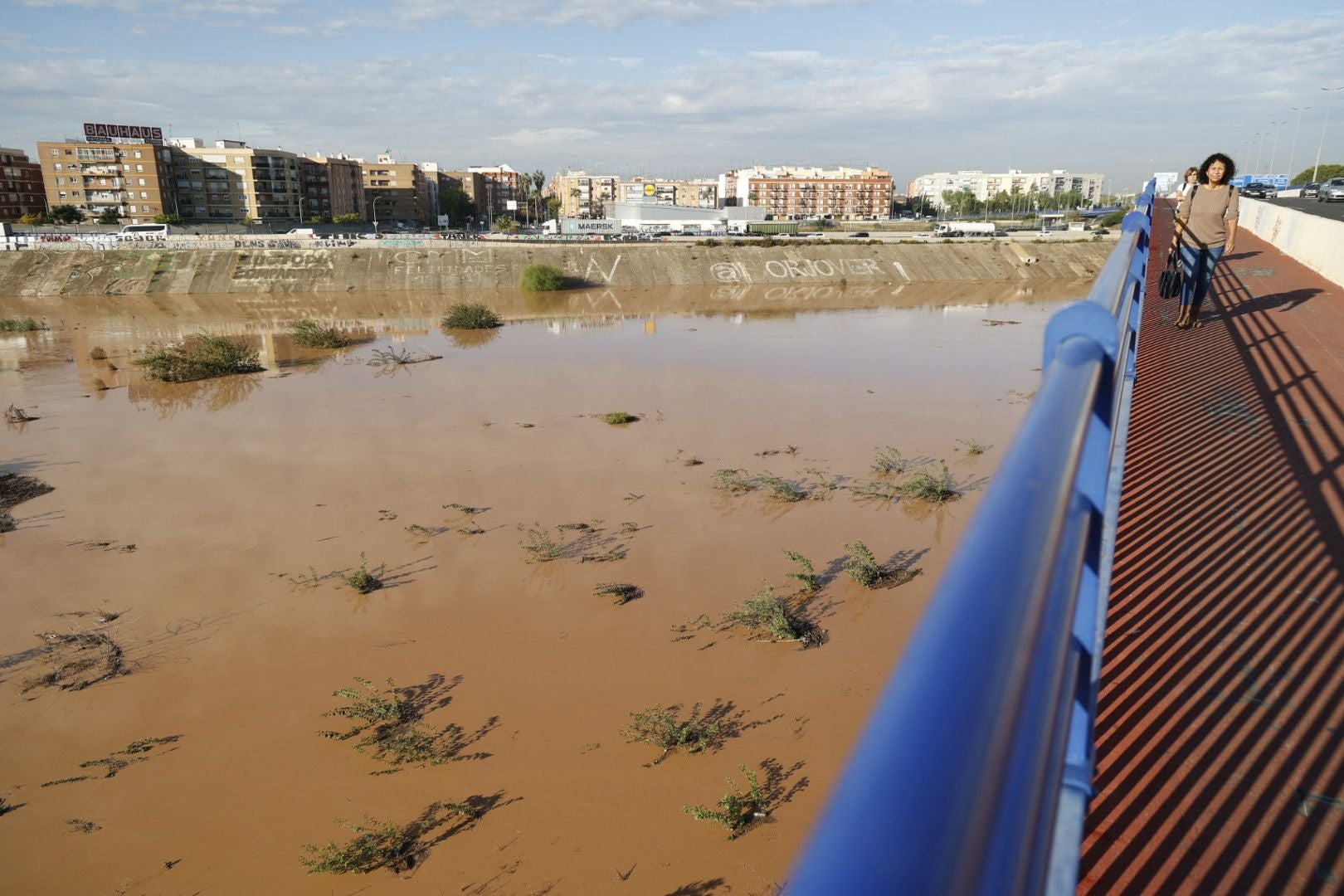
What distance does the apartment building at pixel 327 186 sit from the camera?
93.4m

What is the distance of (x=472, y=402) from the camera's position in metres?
21.5

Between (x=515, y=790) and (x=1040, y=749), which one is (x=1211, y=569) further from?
(x=515, y=790)

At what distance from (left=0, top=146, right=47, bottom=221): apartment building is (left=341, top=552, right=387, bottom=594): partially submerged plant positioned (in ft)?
286

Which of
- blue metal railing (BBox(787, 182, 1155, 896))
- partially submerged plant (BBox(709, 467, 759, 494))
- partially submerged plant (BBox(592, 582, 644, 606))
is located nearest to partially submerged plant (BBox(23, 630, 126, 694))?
partially submerged plant (BBox(592, 582, 644, 606))

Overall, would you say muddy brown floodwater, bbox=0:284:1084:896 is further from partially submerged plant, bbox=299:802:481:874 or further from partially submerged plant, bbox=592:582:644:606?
partially submerged plant, bbox=592:582:644:606

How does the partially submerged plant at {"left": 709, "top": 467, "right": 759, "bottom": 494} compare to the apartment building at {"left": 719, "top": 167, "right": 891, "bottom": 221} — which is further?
the apartment building at {"left": 719, "top": 167, "right": 891, "bottom": 221}

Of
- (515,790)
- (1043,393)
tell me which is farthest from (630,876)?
(1043,393)

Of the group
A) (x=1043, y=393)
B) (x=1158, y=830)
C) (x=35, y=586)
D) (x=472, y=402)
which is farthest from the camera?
(x=472, y=402)

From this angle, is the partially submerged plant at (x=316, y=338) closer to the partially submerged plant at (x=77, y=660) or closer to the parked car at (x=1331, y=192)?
the partially submerged plant at (x=77, y=660)

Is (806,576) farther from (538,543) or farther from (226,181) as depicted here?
(226,181)

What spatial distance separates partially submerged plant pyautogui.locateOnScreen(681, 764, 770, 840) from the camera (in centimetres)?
699

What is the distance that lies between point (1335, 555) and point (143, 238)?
57956 millimetres

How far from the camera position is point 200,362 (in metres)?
25.2

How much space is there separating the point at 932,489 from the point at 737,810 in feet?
26.8
